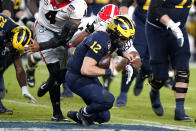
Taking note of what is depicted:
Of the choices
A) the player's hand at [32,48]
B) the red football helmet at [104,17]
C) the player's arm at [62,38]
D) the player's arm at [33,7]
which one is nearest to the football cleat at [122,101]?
the red football helmet at [104,17]

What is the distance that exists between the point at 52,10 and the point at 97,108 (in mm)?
1414

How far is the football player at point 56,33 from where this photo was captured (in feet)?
20.1

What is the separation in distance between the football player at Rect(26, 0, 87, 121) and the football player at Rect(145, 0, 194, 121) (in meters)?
0.87

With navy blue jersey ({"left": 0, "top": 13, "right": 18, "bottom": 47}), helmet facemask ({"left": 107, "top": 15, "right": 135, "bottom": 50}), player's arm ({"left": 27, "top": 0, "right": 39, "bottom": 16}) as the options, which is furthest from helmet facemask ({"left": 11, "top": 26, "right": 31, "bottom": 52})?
player's arm ({"left": 27, "top": 0, "right": 39, "bottom": 16})

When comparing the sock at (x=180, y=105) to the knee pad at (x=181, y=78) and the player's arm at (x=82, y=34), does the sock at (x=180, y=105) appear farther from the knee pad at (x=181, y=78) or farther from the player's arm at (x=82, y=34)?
the player's arm at (x=82, y=34)

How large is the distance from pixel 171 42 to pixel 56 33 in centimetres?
133

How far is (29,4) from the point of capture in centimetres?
966

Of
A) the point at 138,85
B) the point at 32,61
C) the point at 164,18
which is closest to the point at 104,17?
the point at 164,18

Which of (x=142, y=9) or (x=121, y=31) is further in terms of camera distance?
(x=142, y=9)

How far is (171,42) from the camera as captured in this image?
658 cm

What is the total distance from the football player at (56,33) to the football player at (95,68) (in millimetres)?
436

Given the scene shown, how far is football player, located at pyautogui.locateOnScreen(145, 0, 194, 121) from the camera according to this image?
6395mm

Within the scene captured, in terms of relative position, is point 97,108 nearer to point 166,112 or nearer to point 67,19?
point 67,19

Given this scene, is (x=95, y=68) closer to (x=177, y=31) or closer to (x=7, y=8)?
(x=177, y=31)
